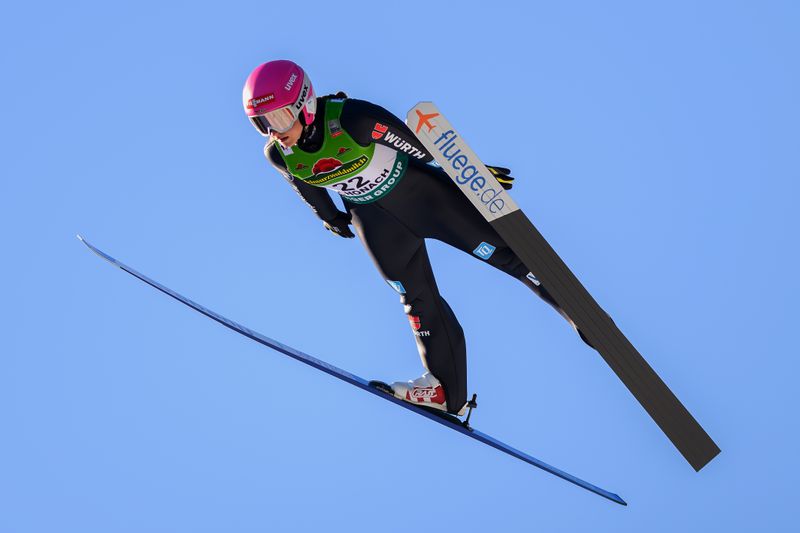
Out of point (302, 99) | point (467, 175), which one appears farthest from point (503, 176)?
point (302, 99)

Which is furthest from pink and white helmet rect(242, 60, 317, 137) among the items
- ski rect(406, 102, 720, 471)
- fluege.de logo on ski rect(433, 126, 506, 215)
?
fluege.de logo on ski rect(433, 126, 506, 215)

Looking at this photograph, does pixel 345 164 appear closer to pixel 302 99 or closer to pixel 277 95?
pixel 302 99

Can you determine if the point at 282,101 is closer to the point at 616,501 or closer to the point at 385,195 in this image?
the point at 385,195

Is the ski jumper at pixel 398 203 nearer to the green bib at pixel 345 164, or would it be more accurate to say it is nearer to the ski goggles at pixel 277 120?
the green bib at pixel 345 164

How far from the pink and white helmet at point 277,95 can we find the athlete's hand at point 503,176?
1098 millimetres

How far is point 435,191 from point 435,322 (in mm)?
875

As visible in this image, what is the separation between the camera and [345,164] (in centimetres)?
696

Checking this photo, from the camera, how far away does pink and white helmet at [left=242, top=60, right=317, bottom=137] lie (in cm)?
659

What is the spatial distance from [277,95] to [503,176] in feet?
4.44

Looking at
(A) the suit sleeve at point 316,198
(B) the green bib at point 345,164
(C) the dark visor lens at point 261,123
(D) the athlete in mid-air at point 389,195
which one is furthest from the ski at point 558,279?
(A) the suit sleeve at point 316,198

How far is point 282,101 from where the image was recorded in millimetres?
6590

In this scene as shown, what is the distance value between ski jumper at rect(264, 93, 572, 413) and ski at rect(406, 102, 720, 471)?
1.25 ft

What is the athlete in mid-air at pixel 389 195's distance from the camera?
6.73 meters

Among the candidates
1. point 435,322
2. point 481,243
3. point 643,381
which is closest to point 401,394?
point 435,322
